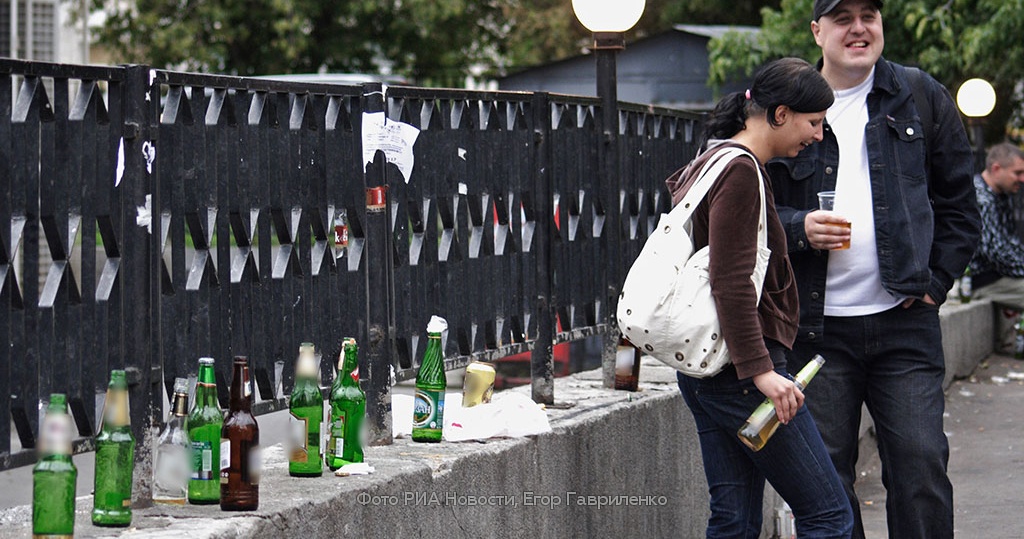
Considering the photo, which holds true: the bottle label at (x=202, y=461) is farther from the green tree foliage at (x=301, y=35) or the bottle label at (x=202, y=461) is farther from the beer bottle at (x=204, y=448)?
the green tree foliage at (x=301, y=35)

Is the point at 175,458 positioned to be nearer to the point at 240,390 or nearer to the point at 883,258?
the point at 240,390

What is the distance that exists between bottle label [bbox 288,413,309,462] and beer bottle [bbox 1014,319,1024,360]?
1084cm

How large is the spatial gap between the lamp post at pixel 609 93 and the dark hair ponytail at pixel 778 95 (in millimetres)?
1876

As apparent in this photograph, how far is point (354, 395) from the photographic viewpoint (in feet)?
13.5

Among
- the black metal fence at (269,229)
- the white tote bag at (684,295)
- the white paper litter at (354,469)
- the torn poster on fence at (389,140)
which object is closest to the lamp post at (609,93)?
the black metal fence at (269,229)

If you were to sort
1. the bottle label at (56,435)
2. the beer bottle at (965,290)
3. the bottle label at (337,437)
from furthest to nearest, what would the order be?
the beer bottle at (965,290) < the bottle label at (337,437) < the bottle label at (56,435)

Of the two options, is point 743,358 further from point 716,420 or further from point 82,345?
point 82,345

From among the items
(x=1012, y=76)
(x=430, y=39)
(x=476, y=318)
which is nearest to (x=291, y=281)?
(x=476, y=318)

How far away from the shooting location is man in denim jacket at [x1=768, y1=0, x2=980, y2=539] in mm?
4609

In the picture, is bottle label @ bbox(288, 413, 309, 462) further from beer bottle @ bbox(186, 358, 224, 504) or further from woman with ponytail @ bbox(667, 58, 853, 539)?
woman with ponytail @ bbox(667, 58, 853, 539)

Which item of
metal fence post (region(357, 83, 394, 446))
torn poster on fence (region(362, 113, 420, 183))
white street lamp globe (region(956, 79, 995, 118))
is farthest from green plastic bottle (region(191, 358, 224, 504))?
white street lamp globe (region(956, 79, 995, 118))

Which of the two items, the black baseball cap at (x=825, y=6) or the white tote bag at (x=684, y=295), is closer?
the white tote bag at (x=684, y=295)

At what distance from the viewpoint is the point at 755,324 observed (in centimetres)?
389

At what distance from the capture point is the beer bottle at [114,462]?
10.7 ft
